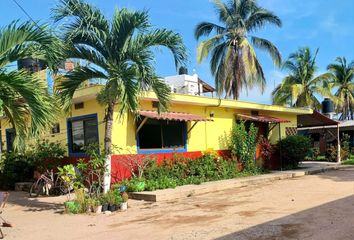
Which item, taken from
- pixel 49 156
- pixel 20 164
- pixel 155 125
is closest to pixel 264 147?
pixel 155 125

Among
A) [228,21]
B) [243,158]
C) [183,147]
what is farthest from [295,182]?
[228,21]

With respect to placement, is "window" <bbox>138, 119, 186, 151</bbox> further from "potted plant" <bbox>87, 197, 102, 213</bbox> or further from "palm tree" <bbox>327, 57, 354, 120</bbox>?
"palm tree" <bbox>327, 57, 354, 120</bbox>

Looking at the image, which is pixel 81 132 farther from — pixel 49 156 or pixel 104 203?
pixel 104 203

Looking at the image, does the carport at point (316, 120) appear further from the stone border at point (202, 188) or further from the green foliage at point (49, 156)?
the green foliage at point (49, 156)

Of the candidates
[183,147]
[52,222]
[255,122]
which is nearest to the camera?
[52,222]

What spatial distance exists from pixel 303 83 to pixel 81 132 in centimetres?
2409

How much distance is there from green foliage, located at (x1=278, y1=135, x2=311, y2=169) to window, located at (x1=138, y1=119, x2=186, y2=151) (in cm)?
630

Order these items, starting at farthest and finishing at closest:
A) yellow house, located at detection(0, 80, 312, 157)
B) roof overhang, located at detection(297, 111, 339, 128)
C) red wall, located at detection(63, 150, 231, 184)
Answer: roof overhang, located at detection(297, 111, 339, 128), yellow house, located at detection(0, 80, 312, 157), red wall, located at detection(63, 150, 231, 184)

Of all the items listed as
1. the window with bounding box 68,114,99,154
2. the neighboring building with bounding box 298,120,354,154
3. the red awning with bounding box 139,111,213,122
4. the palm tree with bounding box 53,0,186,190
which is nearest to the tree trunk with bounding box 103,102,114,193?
the palm tree with bounding box 53,0,186,190

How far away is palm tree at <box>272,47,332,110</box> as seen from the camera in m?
34.6

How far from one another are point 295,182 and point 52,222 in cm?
944

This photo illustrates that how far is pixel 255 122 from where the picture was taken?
20.5 m

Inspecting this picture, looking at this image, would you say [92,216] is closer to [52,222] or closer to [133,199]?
[52,222]

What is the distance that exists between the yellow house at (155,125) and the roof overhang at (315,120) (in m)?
5.40
